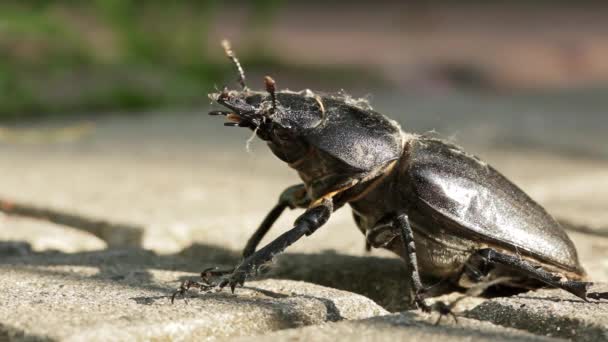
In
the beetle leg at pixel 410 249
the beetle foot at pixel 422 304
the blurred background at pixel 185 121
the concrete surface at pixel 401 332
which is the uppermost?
the blurred background at pixel 185 121

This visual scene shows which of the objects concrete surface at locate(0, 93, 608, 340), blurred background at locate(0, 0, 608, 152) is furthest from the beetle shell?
blurred background at locate(0, 0, 608, 152)

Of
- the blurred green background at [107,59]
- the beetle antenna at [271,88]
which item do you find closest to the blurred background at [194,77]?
the blurred green background at [107,59]

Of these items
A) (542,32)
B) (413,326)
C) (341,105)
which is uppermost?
(542,32)

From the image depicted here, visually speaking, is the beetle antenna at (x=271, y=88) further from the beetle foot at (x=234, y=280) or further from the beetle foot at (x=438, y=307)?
the beetle foot at (x=438, y=307)

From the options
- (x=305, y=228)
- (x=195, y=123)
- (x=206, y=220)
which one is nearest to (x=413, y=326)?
(x=305, y=228)

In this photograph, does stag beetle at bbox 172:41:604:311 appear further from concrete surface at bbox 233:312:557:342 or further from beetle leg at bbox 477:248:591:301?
concrete surface at bbox 233:312:557:342

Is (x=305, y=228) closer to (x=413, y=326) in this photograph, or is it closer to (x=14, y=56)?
(x=413, y=326)
